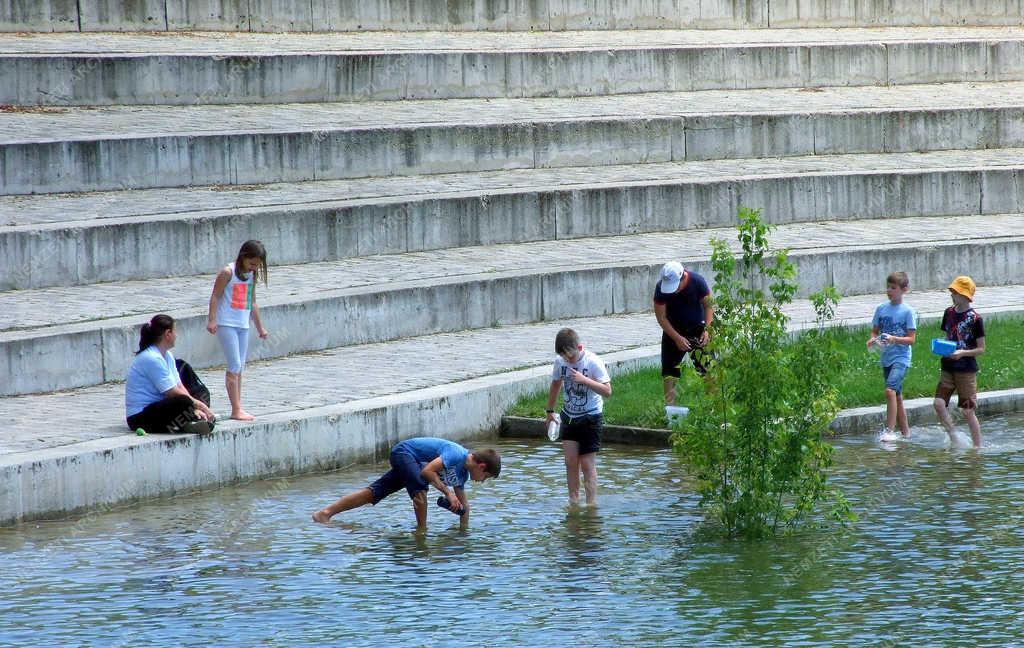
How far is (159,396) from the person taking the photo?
36.4ft

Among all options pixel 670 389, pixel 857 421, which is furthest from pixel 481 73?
pixel 857 421

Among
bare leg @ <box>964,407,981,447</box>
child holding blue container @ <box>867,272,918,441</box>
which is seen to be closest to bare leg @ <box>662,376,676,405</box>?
child holding blue container @ <box>867,272,918,441</box>

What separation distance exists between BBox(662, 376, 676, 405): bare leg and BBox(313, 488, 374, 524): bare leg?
345 cm

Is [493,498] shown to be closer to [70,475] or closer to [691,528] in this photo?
[691,528]

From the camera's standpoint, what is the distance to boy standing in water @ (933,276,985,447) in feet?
41.1

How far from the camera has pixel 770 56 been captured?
22672mm

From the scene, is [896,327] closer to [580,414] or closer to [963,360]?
[963,360]

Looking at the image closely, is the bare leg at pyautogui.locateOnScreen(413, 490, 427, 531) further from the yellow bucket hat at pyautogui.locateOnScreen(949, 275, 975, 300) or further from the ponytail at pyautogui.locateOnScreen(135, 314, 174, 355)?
the yellow bucket hat at pyautogui.locateOnScreen(949, 275, 975, 300)

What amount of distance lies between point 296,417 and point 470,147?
8008mm

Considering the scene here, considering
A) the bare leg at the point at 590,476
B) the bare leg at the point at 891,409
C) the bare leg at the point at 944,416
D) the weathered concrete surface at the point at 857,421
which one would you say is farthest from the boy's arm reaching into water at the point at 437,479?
the bare leg at the point at 944,416

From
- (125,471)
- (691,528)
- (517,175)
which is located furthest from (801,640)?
(517,175)

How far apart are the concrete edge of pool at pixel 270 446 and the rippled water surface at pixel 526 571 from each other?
0.15 metres

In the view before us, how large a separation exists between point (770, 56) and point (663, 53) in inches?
66.6

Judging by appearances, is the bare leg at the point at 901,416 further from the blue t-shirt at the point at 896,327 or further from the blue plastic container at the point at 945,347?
the blue plastic container at the point at 945,347
